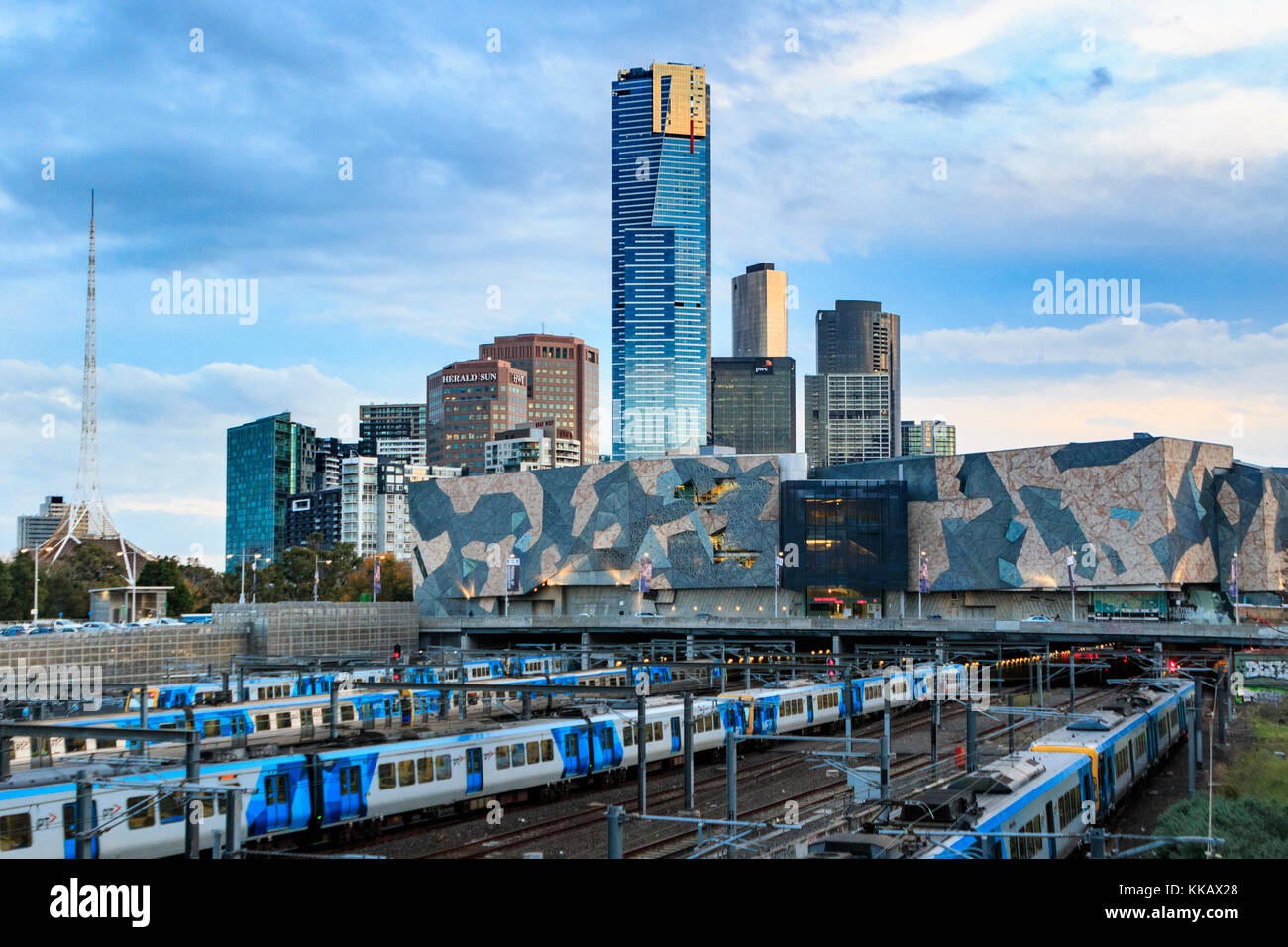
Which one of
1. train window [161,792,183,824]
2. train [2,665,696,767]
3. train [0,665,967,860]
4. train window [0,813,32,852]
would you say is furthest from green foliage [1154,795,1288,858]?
train window [0,813,32,852]

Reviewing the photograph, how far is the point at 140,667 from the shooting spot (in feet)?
213

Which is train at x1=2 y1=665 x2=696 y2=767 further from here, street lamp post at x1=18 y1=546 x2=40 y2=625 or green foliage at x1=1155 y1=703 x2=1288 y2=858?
street lamp post at x1=18 y1=546 x2=40 y2=625

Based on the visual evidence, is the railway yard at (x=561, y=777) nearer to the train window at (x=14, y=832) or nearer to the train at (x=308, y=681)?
the train window at (x=14, y=832)

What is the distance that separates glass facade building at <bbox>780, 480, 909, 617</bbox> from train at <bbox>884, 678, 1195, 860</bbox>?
2606 inches

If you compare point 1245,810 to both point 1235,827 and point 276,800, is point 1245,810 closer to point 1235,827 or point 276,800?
point 1235,827

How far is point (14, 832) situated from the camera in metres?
19.5

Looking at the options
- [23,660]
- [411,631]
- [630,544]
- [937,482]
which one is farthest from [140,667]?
[937,482]

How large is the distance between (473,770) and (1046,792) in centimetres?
1437

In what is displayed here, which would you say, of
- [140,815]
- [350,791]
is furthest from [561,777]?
[140,815]

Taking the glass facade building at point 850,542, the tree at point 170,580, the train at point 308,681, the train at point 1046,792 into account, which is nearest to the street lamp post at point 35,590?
the tree at point 170,580

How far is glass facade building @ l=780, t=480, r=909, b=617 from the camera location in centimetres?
10138

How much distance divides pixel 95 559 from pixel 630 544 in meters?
53.9

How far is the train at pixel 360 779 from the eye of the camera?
20.0m
